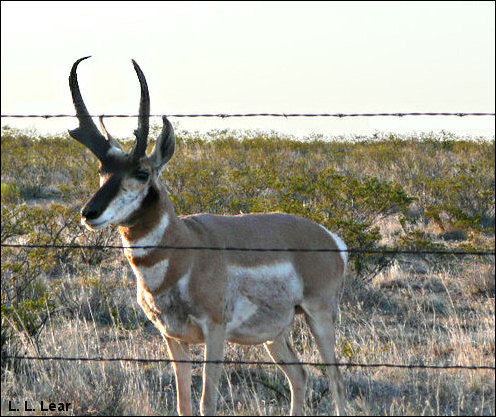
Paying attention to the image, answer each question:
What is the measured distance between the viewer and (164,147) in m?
6.34

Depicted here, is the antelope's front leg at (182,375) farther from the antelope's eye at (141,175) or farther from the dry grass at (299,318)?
the antelope's eye at (141,175)

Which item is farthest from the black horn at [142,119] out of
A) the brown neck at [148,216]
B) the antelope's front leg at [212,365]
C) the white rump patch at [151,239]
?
the antelope's front leg at [212,365]

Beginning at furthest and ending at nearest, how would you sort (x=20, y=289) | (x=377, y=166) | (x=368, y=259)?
(x=377, y=166) < (x=368, y=259) < (x=20, y=289)

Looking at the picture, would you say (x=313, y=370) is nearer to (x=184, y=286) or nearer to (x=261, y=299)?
(x=261, y=299)

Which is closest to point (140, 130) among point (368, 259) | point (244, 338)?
point (244, 338)

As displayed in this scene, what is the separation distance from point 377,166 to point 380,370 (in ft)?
56.7

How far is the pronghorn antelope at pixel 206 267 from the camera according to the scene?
605 centimetres

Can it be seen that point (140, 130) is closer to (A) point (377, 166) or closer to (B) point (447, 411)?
(B) point (447, 411)

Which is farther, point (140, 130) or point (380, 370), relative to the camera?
point (380, 370)

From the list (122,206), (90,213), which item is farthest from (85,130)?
(90,213)

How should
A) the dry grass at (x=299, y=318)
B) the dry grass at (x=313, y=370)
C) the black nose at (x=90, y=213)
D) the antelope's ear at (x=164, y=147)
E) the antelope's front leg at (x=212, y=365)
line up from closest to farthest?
1. the black nose at (x=90, y=213)
2. the antelope's front leg at (x=212, y=365)
3. the antelope's ear at (x=164, y=147)
4. the dry grass at (x=313, y=370)
5. the dry grass at (x=299, y=318)

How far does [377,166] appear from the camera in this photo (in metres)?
24.6

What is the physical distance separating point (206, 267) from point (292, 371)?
122cm

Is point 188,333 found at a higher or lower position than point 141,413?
higher
